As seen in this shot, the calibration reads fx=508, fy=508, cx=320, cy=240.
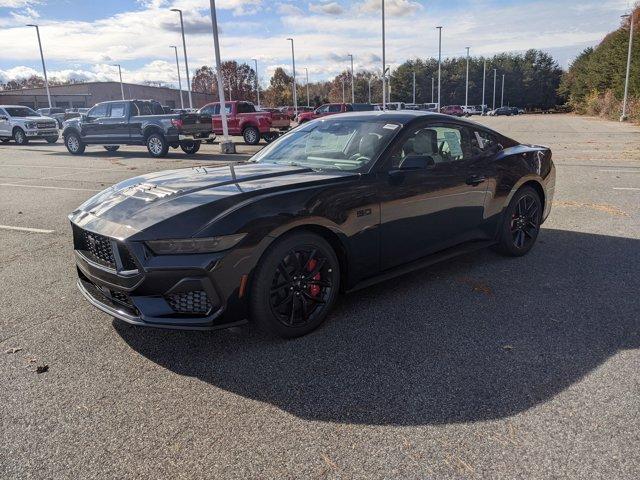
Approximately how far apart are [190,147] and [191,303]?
15539 millimetres

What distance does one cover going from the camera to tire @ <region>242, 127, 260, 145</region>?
70.3 feet

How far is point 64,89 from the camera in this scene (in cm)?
8619

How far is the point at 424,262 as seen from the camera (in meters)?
4.34

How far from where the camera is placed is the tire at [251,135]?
70.3 ft

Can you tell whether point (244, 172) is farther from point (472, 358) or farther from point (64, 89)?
A: point (64, 89)

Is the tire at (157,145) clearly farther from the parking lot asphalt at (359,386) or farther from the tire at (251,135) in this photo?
the parking lot asphalt at (359,386)

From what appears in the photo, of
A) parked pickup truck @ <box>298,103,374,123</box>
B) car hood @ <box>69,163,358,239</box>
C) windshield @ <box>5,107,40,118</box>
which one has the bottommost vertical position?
car hood @ <box>69,163,358,239</box>

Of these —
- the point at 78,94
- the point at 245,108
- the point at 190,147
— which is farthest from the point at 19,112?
the point at 78,94

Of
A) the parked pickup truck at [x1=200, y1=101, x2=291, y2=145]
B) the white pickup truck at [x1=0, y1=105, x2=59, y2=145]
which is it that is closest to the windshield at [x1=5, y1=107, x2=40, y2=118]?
the white pickup truck at [x1=0, y1=105, x2=59, y2=145]

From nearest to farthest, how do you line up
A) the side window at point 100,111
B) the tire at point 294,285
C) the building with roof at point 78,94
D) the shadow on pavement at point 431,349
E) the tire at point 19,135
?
the shadow on pavement at point 431,349 < the tire at point 294,285 < the side window at point 100,111 < the tire at point 19,135 < the building with roof at point 78,94

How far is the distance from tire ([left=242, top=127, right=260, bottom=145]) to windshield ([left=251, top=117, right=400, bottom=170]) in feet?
55.3

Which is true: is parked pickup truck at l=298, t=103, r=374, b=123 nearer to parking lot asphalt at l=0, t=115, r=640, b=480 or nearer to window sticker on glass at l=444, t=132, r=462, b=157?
window sticker on glass at l=444, t=132, r=462, b=157

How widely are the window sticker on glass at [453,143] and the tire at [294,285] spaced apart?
1.78 metres

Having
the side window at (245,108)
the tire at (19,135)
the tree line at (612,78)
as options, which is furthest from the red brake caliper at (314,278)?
the tree line at (612,78)
